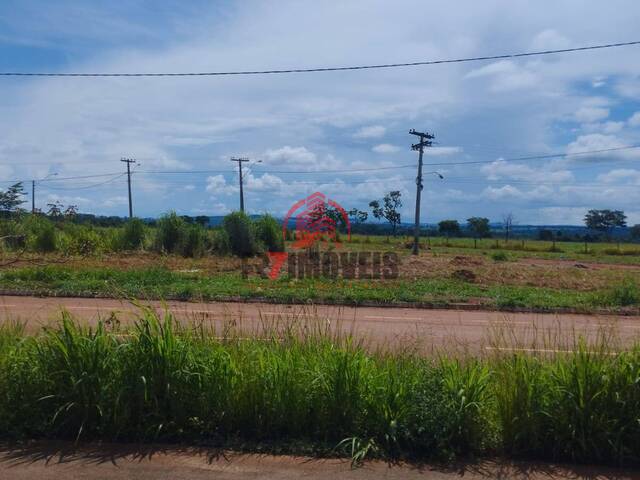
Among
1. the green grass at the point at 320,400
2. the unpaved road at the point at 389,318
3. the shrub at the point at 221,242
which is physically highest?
→ the shrub at the point at 221,242

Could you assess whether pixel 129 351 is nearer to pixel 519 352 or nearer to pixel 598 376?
pixel 519 352

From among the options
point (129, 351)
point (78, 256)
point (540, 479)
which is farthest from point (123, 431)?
point (78, 256)

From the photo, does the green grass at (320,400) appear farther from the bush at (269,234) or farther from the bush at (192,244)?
the bush at (269,234)

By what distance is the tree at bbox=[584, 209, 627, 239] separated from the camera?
7349 cm

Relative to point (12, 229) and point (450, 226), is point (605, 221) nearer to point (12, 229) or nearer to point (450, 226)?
point (450, 226)

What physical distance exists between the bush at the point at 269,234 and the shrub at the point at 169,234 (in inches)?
168

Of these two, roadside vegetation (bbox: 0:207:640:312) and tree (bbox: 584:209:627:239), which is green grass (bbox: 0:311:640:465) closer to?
roadside vegetation (bbox: 0:207:640:312)

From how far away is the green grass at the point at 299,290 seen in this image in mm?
14477

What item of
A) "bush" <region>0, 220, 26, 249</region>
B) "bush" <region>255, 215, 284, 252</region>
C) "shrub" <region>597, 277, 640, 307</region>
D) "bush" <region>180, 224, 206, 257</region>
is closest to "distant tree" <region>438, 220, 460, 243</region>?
"bush" <region>255, 215, 284, 252</region>

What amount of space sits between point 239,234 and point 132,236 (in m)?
6.36

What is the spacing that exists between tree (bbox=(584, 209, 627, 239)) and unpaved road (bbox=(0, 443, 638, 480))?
77.4 metres

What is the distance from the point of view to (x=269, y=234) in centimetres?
3222

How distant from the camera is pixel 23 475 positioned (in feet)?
12.8

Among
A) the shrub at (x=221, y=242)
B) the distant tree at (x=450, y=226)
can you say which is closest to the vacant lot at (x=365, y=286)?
the shrub at (x=221, y=242)
